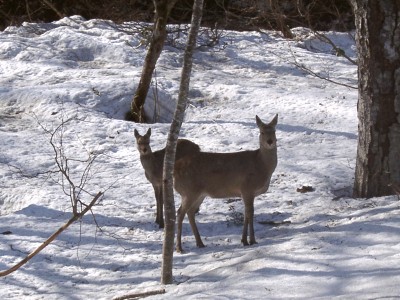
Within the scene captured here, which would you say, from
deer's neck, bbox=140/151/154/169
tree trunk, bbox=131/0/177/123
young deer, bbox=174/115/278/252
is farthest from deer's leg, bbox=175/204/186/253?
tree trunk, bbox=131/0/177/123

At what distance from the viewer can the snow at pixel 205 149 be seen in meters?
6.80

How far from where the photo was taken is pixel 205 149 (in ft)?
38.9

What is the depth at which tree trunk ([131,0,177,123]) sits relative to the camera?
13.0 metres

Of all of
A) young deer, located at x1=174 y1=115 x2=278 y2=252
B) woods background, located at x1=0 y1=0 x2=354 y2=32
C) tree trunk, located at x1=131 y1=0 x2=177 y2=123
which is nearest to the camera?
young deer, located at x1=174 y1=115 x2=278 y2=252

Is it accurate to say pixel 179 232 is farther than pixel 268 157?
No

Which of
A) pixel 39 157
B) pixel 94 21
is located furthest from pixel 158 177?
pixel 94 21

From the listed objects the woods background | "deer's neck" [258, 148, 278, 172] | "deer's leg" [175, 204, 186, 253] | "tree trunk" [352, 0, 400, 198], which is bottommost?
"deer's leg" [175, 204, 186, 253]

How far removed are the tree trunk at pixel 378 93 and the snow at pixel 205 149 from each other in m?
0.34

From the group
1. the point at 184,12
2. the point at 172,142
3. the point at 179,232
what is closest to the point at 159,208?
the point at 179,232

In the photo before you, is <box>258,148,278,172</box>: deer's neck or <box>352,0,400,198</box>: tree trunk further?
<box>258,148,278,172</box>: deer's neck

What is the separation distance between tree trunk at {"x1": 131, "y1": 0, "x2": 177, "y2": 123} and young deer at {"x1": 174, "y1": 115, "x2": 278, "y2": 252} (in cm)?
497

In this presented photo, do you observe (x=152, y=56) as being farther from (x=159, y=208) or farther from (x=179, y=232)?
(x=179, y=232)

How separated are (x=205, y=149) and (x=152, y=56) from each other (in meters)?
2.38

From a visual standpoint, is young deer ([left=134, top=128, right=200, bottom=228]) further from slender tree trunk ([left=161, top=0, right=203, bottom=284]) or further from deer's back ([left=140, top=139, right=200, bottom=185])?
slender tree trunk ([left=161, top=0, right=203, bottom=284])
